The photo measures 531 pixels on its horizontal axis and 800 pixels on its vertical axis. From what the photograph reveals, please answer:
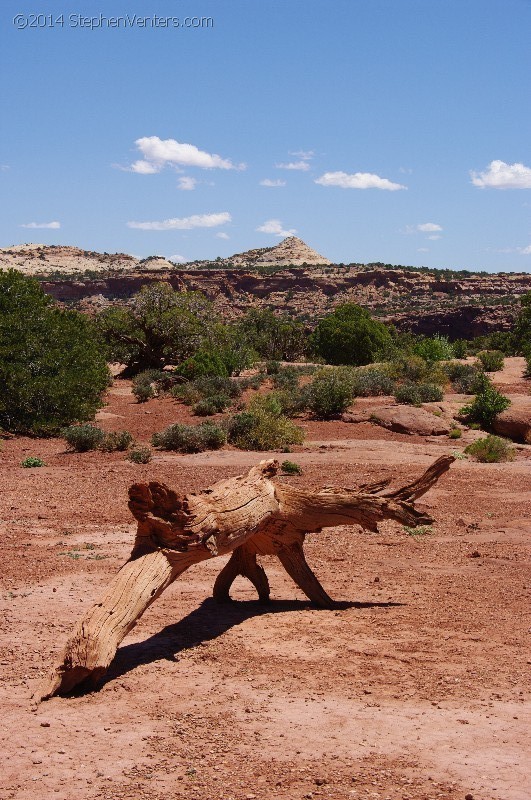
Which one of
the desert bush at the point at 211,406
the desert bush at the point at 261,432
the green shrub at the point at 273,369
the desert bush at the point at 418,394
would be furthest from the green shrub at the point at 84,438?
the green shrub at the point at 273,369

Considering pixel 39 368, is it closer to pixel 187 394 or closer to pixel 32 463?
pixel 187 394

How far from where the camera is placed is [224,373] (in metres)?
36.2

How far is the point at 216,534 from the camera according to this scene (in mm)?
7199

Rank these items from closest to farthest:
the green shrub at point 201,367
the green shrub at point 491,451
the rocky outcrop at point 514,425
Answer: the green shrub at point 491,451
the rocky outcrop at point 514,425
the green shrub at point 201,367

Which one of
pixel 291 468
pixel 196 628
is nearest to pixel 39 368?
pixel 291 468

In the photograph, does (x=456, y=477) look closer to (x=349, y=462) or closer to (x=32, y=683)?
(x=349, y=462)

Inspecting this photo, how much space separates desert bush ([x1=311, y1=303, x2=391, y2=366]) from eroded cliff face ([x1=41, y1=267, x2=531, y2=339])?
110 ft

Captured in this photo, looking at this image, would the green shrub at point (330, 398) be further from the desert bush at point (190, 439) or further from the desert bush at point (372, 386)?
the desert bush at point (190, 439)

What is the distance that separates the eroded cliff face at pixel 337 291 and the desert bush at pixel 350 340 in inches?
1315

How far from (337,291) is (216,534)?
318ft

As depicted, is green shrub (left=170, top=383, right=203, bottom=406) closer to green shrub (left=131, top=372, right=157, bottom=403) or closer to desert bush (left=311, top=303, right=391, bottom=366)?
green shrub (left=131, top=372, right=157, bottom=403)

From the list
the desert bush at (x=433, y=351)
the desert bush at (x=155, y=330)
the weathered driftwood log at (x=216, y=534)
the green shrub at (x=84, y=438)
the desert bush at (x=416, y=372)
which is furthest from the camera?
the desert bush at (x=433, y=351)

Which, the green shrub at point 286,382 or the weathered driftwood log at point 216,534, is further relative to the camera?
the green shrub at point 286,382

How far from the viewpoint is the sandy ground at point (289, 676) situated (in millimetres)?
4844
